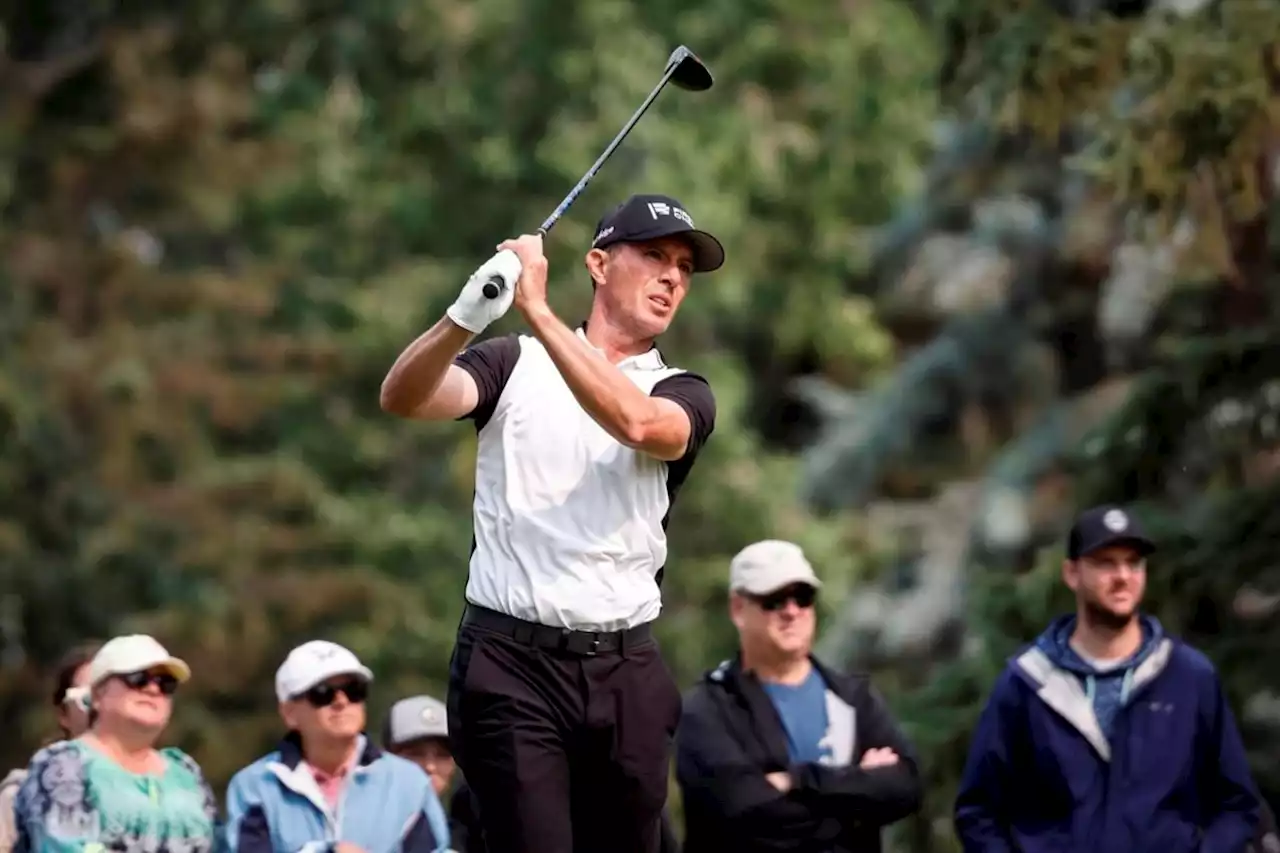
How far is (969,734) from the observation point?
34.6ft

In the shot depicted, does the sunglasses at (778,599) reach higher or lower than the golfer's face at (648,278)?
lower

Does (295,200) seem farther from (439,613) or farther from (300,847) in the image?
(300,847)

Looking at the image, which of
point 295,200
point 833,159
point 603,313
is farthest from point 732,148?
point 603,313

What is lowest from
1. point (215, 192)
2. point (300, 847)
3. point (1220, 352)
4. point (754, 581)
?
point (300, 847)

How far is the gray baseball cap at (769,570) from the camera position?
332 inches

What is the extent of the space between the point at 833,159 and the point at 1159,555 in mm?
15425

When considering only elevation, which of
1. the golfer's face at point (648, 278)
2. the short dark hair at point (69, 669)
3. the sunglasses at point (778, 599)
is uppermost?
the golfer's face at point (648, 278)

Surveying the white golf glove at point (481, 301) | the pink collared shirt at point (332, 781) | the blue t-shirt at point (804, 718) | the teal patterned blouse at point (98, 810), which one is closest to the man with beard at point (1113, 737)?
the blue t-shirt at point (804, 718)

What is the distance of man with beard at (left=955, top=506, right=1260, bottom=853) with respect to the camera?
786 cm

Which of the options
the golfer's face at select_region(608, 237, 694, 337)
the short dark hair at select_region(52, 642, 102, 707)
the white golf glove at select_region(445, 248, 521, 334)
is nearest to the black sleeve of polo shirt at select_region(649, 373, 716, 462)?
the golfer's face at select_region(608, 237, 694, 337)

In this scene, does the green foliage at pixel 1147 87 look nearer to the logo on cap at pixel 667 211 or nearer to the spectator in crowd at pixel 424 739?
the spectator in crowd at pixel 424 739

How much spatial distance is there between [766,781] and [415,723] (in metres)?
1.45

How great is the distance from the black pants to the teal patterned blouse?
2.16 metres

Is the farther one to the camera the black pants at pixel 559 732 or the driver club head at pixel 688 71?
the driver club head at pixel 688 71
